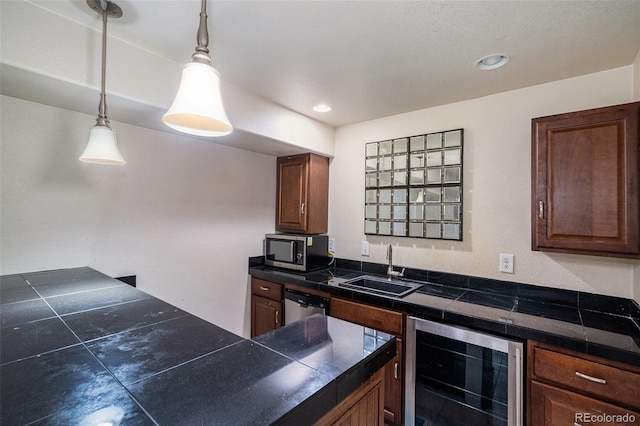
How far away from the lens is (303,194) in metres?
2.75

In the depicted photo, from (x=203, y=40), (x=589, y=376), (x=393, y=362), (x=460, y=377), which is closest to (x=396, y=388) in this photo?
(x=393, y=362)

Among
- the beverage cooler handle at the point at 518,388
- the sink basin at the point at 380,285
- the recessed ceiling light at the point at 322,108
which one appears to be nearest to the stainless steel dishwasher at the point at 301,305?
the sink basin at the point at 380,285

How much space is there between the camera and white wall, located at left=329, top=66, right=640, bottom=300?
1693 millimetres

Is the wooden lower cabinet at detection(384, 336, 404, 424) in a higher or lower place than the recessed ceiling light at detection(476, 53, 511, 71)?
lower

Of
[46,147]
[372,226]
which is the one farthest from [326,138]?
[46,147]

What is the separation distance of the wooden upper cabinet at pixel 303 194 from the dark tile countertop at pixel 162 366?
1.62m

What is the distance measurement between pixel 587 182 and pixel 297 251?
2.00 metres

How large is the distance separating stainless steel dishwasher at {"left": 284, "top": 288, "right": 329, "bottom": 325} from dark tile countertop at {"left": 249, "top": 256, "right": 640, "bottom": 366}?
0.28ft

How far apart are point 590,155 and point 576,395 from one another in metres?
1.15

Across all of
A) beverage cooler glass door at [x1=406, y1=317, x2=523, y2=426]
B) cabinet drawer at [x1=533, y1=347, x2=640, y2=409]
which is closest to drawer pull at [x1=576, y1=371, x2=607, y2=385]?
cabinet drawer at [x1=533, y1=347, x2=640, y2=409]

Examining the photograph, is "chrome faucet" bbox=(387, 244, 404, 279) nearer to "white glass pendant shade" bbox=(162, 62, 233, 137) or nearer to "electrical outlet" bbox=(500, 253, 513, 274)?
"electrical outlet" bbox=(500, 253, 513, 274)

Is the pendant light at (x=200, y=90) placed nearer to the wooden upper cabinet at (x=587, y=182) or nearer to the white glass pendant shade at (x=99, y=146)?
the white glass pendant shade at (x=99, y=146)

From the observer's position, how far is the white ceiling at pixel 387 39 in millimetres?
1245

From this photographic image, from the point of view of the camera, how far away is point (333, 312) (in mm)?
2129
